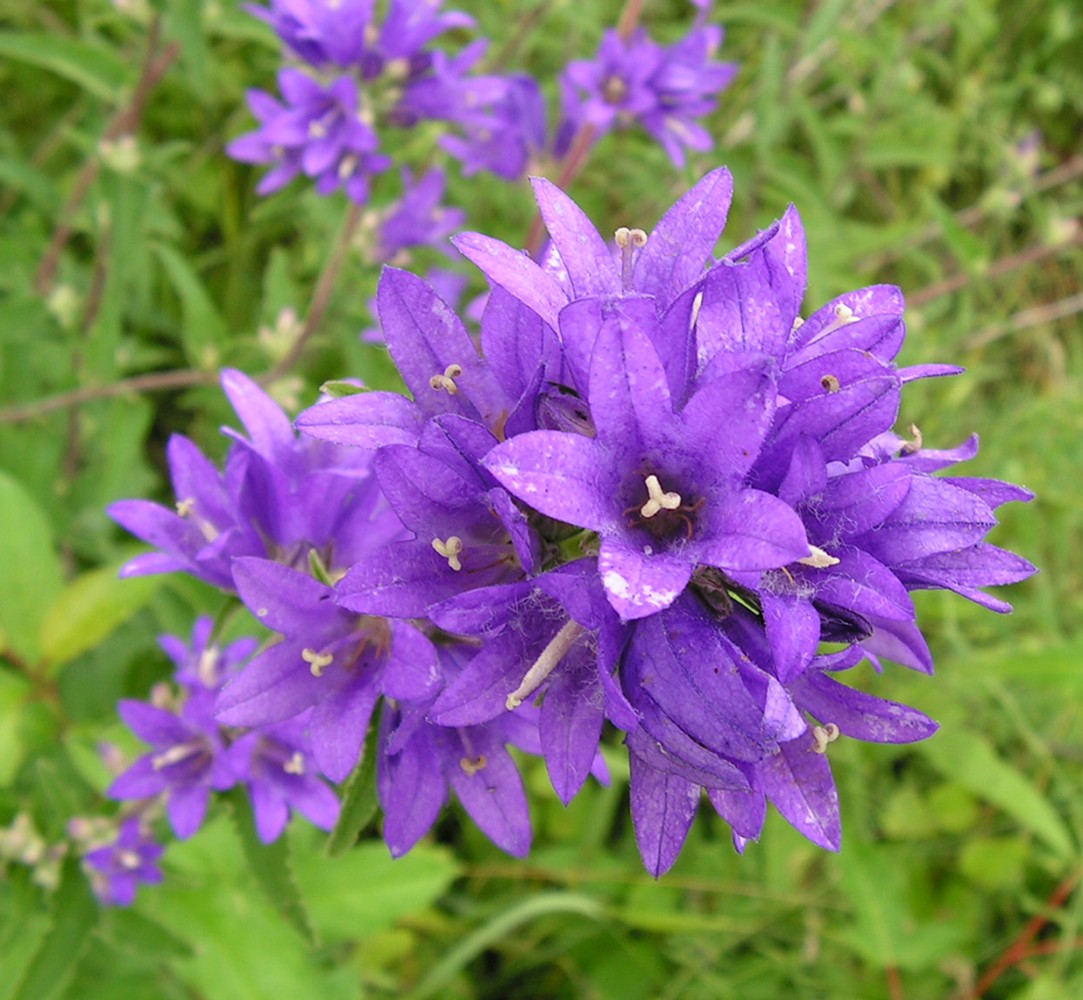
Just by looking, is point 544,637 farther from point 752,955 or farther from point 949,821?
point 949,821

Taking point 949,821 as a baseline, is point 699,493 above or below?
above

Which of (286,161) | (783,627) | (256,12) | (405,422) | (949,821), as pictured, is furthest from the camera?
(949,821)

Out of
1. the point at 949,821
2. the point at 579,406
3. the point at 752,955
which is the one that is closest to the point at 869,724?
the point at 579,406

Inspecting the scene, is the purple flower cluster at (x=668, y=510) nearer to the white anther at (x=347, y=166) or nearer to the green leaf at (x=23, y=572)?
the green leaf at (x=23, y=572)

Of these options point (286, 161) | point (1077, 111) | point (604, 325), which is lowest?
point (1077, 111)

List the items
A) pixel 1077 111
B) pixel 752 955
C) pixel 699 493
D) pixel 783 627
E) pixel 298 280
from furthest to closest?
1. pixel 1077 111
2. pixel 298 280
3. pixel 752 955
4. pixel 699 493
5. pixel 783 627

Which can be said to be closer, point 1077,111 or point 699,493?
point 699,493

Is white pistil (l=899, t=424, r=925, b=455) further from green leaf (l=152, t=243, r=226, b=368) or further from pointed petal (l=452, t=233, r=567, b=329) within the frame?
green leaf (l=152, t=243, r=226, b=368)

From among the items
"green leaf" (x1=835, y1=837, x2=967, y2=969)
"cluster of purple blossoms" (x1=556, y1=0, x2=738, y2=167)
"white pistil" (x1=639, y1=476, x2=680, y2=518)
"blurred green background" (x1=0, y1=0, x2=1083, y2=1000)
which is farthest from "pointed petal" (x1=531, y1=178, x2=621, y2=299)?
"green leaf" (x1=835, y1=837, x2=967, y2=969)
